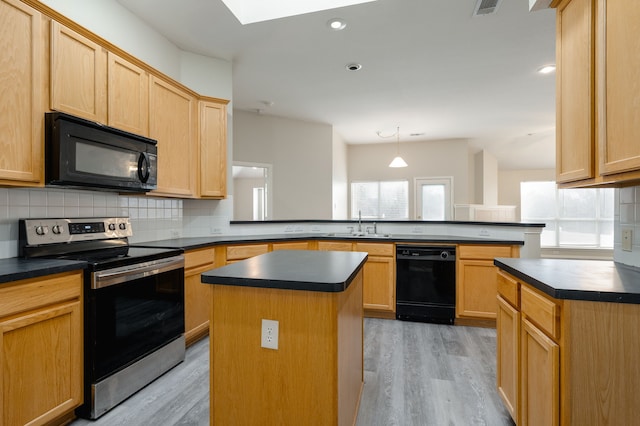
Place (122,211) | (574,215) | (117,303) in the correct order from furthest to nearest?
1. (574,215)
2. (122,211)
3. (117,303)

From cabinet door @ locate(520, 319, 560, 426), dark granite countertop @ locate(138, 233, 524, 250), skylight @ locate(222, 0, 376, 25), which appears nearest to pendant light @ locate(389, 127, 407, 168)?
dark granite countertop @ locate(138, 233, 524, 250)

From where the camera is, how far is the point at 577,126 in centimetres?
154

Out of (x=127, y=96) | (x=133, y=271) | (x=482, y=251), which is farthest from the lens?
(x=482, y=251)

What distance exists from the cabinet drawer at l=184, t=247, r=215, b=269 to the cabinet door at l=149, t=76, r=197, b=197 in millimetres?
585

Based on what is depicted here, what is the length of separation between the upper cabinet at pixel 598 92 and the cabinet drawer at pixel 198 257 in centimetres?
262

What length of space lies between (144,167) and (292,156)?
347cm

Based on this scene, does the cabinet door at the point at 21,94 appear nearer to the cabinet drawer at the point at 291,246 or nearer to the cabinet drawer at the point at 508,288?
the cabinet drawer at the point at 291,246

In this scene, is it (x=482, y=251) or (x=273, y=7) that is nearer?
(x=273, y=7)

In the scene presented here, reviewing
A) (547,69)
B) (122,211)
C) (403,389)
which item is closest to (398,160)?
(547,69)

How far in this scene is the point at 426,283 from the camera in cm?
338

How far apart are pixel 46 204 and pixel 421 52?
3.48 metres

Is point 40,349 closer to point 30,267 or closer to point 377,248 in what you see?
point 30,267

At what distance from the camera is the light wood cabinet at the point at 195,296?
8.79 feet

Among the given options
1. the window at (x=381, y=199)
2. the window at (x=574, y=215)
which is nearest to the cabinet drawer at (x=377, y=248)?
the window at (x=381, y=199)
